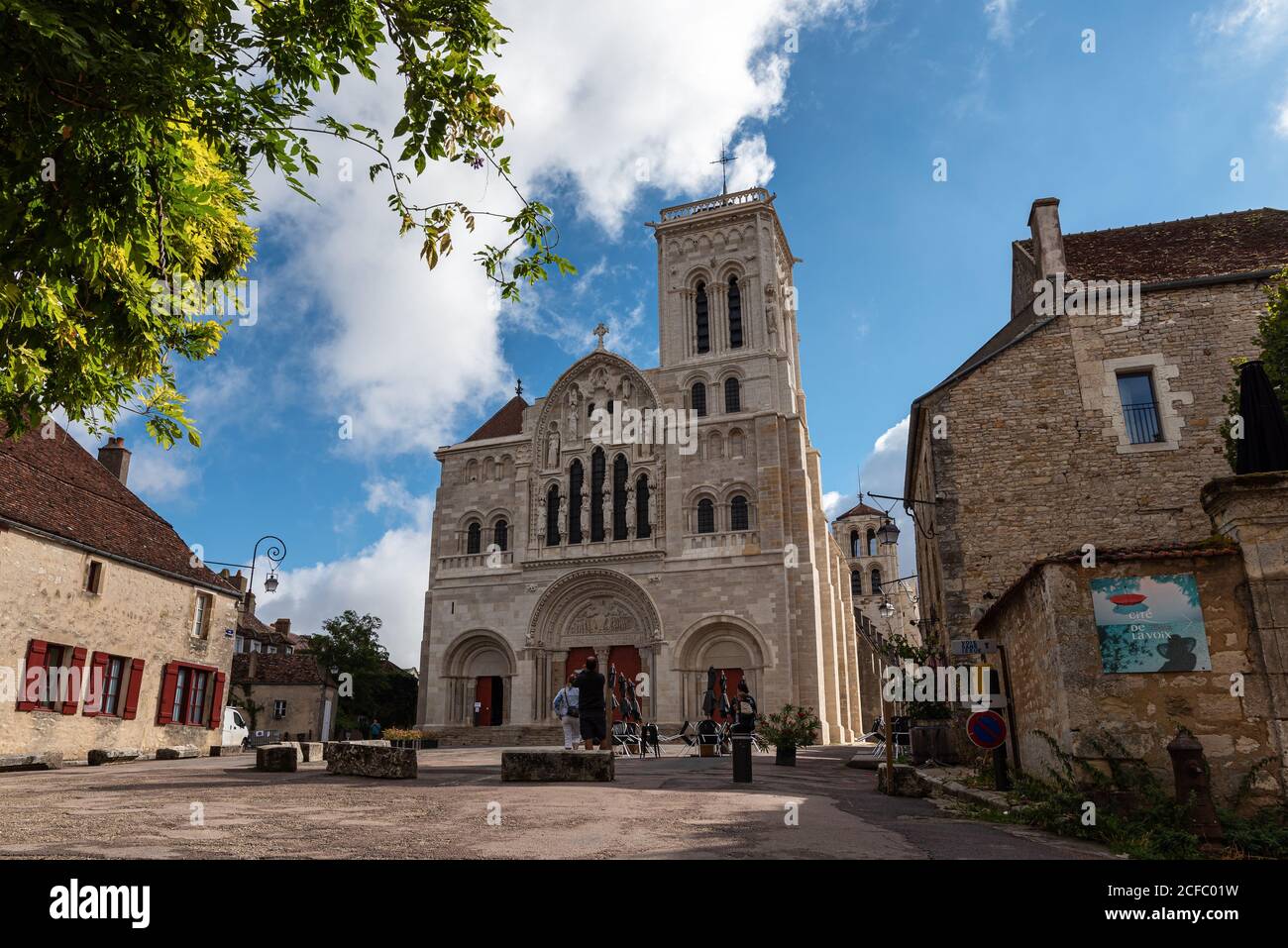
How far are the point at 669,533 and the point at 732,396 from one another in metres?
6.52

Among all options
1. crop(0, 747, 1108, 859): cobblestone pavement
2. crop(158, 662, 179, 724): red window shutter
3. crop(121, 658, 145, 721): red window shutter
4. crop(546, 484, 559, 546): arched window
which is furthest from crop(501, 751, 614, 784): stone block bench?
crop(546, 484, 559, 546): arched window

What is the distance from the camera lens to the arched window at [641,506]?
3061 centimetres

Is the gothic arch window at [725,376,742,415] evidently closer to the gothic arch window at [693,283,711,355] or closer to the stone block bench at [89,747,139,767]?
the gothic arch window at [693,283,711,355]

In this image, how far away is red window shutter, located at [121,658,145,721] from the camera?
1872 centimetres

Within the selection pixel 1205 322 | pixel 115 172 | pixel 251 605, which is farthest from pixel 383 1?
pixel 251 605

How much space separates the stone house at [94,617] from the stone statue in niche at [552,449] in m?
13.3

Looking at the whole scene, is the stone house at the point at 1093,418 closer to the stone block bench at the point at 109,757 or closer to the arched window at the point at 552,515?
the stone block bench at the point at 109,757

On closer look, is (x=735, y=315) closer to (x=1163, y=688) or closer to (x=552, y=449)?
(x=552, y=449)

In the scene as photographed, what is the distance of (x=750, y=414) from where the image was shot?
30.5 m

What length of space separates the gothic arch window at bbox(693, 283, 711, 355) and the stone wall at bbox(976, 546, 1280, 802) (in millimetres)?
26382

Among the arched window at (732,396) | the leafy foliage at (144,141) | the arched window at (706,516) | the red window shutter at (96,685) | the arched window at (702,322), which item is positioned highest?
the arched window at (702,322)

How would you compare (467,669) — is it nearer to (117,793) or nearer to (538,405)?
(538,405)

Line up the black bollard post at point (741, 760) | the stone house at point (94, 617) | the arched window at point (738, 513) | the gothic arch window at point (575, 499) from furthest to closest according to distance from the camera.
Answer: the gothic arch window at point (575, 499), the arched window at point (738, 513), the stone house at point (94, 617), the black bollard post at point (741, 760)

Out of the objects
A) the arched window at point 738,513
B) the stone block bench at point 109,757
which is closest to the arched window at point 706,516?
the arched window at point 738,513
